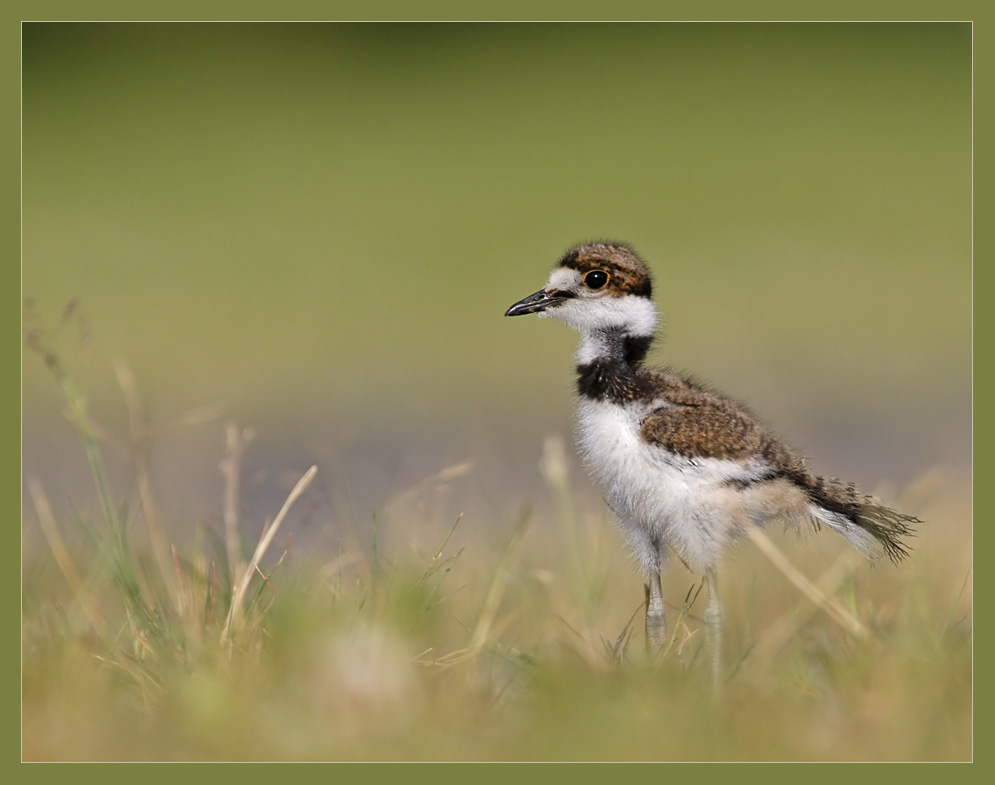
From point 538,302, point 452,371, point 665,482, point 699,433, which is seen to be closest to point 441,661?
point 665,482

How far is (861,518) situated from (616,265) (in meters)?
1.23

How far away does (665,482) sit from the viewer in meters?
Answer: 3.99

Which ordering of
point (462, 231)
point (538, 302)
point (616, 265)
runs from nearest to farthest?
point (616, 265)
point (538, 302)
point (462, 231)

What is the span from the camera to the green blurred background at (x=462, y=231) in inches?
253

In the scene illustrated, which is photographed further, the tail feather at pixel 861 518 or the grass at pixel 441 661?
the tail feather at pixel 861 518

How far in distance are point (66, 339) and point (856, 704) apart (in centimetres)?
787

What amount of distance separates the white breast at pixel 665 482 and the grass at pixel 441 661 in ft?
0.78

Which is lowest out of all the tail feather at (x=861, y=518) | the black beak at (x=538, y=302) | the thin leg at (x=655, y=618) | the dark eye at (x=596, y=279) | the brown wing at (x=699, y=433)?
the thin leg at (x=655, y=618)

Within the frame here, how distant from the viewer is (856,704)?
3158mm

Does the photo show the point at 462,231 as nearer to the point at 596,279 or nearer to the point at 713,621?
the point at 596,279

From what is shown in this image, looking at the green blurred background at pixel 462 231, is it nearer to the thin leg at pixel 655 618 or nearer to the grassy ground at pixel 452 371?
the grassy ground at pixel 452 371

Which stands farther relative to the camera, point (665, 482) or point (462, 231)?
point (462, 231)

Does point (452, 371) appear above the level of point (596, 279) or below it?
below

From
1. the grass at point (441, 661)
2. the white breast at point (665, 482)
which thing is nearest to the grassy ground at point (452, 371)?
the grass at point (441, 661)
